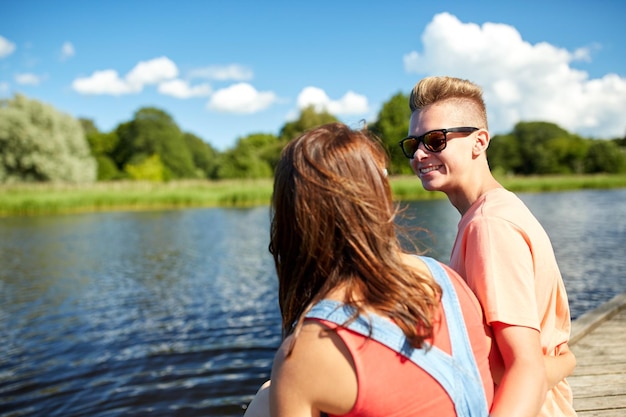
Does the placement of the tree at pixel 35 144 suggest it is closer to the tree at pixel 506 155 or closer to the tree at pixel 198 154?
the tree at pixel 198 154

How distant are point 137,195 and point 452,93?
98.1 feet

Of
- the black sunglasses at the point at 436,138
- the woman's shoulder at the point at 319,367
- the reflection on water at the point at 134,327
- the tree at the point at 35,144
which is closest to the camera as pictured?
the woman's shoulder at the point at 319,367

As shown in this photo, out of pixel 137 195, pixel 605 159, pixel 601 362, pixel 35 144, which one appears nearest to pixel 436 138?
pixel 601 362

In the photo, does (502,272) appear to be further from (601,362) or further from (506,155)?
(506,155)

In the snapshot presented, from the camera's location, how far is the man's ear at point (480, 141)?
1.82m

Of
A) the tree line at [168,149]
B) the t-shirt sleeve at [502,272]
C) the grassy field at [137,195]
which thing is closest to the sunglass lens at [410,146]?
the t-shirt sleeve at [502,272]

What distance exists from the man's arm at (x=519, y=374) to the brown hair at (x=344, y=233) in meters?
0.31

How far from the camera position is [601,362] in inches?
139

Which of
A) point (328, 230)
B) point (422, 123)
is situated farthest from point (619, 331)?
point (328, 230)

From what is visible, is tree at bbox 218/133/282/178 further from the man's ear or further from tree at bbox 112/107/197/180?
the man's ear

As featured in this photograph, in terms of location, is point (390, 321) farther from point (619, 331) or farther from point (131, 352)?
point (131, 352)

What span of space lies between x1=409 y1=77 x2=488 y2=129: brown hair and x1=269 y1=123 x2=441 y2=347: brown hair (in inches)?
25.6

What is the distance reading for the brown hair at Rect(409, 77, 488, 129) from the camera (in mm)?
1798

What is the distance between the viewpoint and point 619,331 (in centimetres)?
424
